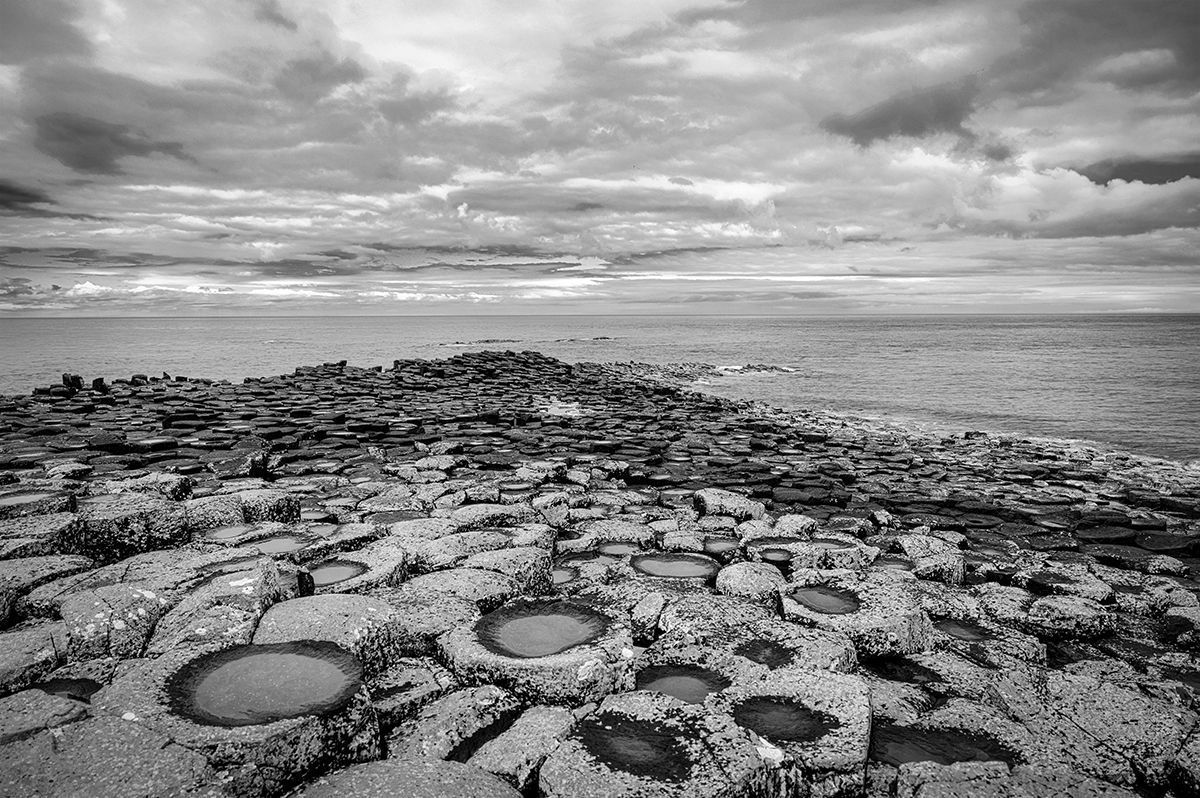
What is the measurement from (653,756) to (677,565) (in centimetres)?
277

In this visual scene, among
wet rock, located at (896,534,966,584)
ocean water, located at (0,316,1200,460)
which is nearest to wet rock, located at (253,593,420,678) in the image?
wet rock, located at (896,534,966,584)

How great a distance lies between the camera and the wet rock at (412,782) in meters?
2.56

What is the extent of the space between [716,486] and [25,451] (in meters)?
10.8

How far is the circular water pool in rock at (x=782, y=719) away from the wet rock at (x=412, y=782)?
1.22 m

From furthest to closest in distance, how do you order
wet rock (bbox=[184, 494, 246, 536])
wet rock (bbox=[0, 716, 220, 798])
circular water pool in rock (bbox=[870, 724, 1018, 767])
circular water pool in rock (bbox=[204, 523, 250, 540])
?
wet rock (bbox=[184, 494, 246, 536]) < circular water pool in rock (bbox=[204, 523, 250, 540]) < circular water pool in rock (bbox=[870, 724, 1018, 767]) < wet rock (bbox=[0, 716, 220, 798])

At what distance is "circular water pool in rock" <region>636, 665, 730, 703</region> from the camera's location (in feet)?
11.5

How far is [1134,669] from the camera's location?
4.57 m

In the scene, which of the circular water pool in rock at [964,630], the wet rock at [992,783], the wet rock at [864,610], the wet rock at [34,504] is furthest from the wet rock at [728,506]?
the wet rock at [34,504]

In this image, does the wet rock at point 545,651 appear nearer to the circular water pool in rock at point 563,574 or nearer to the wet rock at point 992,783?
the circular water pool in rock at point 563,574

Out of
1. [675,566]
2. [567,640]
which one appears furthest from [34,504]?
[675,566]

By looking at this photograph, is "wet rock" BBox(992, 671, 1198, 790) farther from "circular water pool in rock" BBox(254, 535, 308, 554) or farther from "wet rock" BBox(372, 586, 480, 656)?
"circular water pool in rock" BBox(254, 535, 308, 554)

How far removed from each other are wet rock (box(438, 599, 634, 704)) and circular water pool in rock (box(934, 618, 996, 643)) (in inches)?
105

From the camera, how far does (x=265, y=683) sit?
3283 mm

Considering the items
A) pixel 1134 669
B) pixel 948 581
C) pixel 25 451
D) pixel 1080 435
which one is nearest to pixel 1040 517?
pixel 948 581
